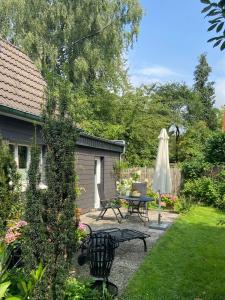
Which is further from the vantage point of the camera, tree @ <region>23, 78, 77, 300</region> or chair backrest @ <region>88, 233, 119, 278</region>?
chair backrest @ <region>88, 233, 119, 278</region>

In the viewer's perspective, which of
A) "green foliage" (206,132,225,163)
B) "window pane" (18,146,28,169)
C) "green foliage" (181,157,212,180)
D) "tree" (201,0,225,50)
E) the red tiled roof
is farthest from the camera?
"green foliage" (206,132,225,163)

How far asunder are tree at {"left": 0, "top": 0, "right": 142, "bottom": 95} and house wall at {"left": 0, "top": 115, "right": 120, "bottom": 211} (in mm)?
8194

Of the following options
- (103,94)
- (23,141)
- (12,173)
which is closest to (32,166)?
(12,173)

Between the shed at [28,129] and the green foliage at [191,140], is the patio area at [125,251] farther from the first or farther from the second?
the green foliage at [191,140]

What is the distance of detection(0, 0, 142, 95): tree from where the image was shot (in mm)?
20672

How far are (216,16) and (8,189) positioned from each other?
10.6 ft

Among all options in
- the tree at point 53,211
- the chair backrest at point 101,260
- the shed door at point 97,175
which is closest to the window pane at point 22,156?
the chair backrest at point 101,260

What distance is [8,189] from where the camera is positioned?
4.48 m

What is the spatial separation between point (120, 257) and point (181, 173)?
10.4 meters

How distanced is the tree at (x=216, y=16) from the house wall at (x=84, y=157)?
3881 millimetres

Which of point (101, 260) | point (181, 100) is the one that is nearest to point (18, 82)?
point (101, 260)

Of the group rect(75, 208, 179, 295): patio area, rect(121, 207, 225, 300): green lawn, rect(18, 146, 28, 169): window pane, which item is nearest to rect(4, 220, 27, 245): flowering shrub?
rect(75, 208, 179, 295): patio area

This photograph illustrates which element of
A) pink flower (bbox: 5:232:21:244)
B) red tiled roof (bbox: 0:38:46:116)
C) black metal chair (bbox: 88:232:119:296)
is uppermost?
red tiled roof (bbox: 0:38:46:116)

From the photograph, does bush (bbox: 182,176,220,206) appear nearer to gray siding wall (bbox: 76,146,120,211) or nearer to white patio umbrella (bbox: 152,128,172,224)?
gray siding wall (bbox: 76,146,120,211)
